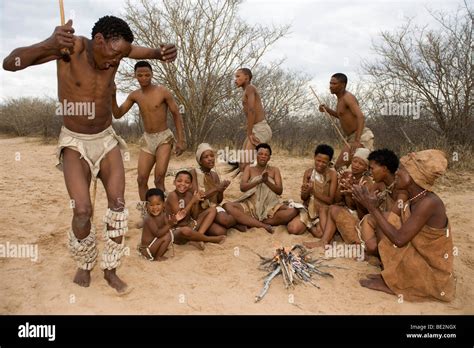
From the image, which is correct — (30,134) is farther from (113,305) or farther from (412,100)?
(113,305)

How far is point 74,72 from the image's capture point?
3145 mm

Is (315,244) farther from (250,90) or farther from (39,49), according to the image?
(39,49)

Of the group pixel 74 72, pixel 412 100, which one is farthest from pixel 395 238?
pixel 412 100

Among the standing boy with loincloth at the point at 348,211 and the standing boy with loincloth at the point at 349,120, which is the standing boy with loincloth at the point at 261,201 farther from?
the standing boy with loincloth at the point at 349,120

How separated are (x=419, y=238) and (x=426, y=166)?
57 cm

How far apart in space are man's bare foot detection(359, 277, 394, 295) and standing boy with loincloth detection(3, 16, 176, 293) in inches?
76.4

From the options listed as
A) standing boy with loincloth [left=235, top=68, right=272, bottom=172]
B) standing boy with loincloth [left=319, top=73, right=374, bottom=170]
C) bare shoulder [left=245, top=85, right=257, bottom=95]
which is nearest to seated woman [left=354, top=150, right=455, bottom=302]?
standing boy with loincloth [left=319, top=73, right=374, bottom=170]

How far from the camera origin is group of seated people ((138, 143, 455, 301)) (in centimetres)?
320

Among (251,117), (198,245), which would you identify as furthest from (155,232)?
(251,117)

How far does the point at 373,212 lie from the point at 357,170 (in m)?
1.40

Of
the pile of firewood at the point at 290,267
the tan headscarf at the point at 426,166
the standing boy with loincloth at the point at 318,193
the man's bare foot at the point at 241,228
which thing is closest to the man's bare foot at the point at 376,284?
the pile of firewood at the point at 290,267

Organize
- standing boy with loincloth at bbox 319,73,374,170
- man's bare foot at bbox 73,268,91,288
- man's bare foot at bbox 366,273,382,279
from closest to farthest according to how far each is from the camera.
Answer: man's bare foot at bbox 73,268,91,288 → man's bare foot at bbox 366,273,382,279 → standing boy with loincloth at bbox 319,73,374,170

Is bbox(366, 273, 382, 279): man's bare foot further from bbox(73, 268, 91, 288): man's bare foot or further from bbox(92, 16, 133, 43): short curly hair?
bbox(92, 16, 133, 43): short curly hair
